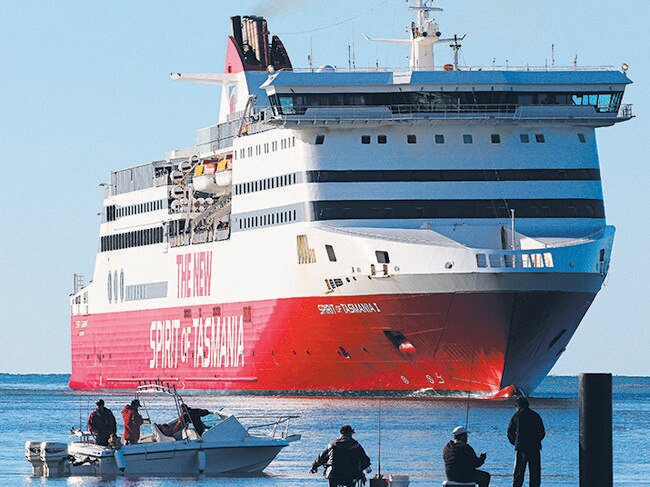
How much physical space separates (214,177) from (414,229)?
15167 millimetres

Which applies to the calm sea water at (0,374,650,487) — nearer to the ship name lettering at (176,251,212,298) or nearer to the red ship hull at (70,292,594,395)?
the red ship hull at (70,292,594,395)

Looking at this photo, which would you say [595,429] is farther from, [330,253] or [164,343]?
[164,343]

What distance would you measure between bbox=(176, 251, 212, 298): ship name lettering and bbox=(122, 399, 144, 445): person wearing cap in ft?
113

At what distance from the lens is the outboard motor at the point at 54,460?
114 feet

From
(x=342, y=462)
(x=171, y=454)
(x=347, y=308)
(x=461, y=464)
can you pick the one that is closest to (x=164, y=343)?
(x=347, y=308)

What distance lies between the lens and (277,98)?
196ft

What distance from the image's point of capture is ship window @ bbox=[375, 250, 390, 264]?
184 ft

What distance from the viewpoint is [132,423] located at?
34.8 meters

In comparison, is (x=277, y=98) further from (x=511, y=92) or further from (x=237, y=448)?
(x=237, y=448)

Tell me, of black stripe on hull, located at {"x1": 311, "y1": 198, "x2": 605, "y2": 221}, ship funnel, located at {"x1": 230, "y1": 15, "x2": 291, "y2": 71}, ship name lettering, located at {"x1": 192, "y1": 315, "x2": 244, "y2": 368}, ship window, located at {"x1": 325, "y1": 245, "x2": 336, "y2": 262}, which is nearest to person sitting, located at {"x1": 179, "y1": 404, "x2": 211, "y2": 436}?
ship window, located at {"x1": 325, "y1": 245, "x2": 336, "y2": 262}

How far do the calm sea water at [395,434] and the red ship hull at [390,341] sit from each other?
0.73m

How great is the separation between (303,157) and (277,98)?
2.10 meters

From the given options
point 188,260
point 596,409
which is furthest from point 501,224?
point 596,409

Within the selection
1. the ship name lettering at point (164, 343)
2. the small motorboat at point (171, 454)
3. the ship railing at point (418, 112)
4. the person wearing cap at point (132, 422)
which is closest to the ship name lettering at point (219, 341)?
the ship name lettering at point (164, 343)
